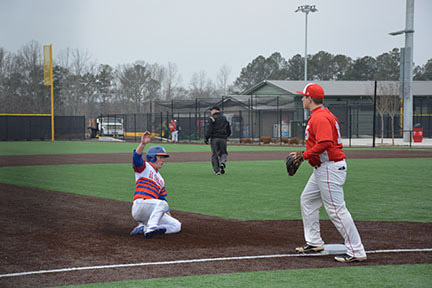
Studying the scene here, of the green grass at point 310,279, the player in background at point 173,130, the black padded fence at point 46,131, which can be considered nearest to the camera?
the green grass at point 310,279

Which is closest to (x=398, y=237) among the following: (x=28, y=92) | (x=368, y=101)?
(x=28, y=92)

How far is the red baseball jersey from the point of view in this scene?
17.4 feet

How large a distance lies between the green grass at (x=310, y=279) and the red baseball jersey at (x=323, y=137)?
3.98ft

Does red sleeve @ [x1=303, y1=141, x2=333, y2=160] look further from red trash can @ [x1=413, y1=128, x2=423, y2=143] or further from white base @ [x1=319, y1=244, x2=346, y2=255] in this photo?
red trash can @ [x1=413, y1=128, x2=423, y2=143]

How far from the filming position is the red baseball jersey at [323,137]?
531cm

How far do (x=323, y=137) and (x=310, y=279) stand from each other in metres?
1.49

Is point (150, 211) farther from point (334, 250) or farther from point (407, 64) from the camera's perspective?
point (407, 64)

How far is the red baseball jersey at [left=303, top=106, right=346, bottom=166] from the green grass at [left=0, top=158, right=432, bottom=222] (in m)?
2.68

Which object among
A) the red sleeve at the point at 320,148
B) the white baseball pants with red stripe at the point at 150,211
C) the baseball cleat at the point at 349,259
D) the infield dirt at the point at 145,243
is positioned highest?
the red sleeve at the point at 320,148

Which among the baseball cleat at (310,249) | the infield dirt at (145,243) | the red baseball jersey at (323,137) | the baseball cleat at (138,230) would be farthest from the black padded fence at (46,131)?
the red baseball jersey at (323,137)

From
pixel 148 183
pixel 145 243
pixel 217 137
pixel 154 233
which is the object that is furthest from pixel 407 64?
pixel 145 243

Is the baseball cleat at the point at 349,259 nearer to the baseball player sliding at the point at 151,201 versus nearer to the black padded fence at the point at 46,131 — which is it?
the baseball player sliding at the point at 151,201

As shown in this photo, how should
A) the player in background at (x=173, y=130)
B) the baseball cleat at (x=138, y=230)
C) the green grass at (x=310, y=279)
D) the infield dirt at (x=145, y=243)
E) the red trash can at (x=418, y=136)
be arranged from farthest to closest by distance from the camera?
the player in background at (x=173, y=130), the red trash can at (x=418, y=136), the baseball cleat at (x=138, y=230), the infield dirt at (x=145, y=243), the green grass at (x=310, y=279)

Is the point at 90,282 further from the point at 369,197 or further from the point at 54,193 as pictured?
the point at 369,197
